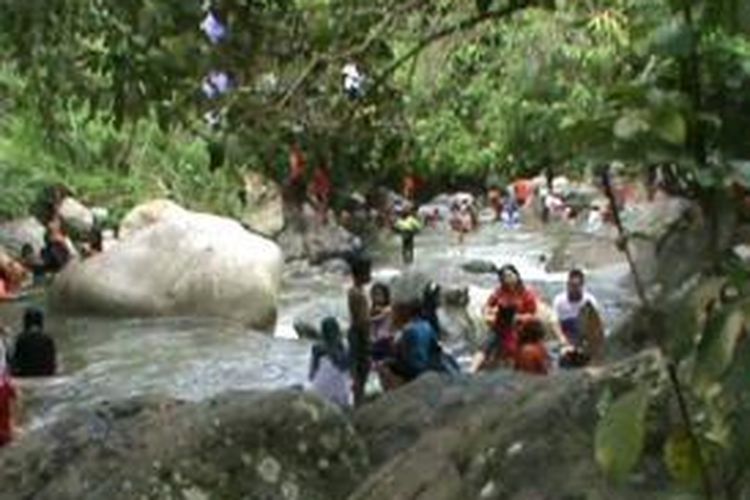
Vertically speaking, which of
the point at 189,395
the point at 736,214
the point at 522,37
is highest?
the point at 522,37

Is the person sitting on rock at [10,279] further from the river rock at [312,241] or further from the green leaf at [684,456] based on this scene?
the green leaf at [684,456]

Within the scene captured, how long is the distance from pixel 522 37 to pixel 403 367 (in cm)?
244

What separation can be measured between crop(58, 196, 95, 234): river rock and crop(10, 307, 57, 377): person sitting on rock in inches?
405

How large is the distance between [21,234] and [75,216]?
93cm

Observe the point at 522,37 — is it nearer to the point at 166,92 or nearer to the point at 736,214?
the point at 166,92

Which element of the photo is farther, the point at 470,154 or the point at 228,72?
the point at 470,154

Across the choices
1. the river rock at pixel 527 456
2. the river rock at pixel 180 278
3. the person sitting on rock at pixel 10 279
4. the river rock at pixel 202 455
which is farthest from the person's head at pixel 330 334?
the river rock at pixel 180 278

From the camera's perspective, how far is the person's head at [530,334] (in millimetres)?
10024

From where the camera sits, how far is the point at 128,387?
500 inches

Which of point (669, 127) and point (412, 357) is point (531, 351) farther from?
point (669, 127)

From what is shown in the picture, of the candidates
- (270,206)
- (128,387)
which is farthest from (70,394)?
(270,206)

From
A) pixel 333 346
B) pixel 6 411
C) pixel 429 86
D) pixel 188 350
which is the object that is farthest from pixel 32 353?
pixel 429 86

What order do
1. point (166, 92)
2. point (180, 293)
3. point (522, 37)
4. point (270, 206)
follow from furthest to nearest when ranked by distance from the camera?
1. point (270, 206)
2. point (180, 293)
3. point (522, 37)
4. point (166, 92)

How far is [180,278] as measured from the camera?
16984 mm
